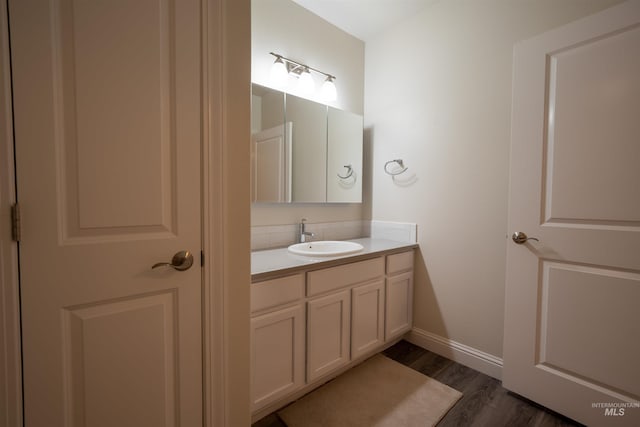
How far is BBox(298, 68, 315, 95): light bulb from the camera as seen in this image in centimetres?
207

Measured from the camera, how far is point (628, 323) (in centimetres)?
127

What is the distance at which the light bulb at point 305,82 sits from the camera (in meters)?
2.07

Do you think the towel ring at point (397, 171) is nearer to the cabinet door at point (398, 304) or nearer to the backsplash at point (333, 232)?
the backsplash at point (333, 232)

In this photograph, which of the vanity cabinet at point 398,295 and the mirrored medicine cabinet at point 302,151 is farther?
the vanity cabinet at point 398,295

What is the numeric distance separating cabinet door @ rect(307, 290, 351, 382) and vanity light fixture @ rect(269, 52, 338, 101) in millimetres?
1514

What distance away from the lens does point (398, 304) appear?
209 cm

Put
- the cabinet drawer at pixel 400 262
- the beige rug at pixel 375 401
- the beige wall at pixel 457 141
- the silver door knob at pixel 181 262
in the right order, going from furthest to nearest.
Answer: the cabinet drawer at pixel 400 262 → the beige wall at pixel 457 141 → the beige rug at pixel 375 401 → the silver door knob at pixel 181 262

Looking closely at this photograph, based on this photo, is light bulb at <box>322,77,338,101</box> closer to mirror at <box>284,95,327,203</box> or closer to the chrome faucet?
mirror at <box>284,95,327,203</box>

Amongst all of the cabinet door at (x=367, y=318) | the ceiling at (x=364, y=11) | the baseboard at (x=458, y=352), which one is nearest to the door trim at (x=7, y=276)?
the cabinet door at (x=367, y=318)

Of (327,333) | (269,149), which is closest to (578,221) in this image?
(327,333)

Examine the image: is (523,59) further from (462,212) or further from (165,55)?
(165,55)

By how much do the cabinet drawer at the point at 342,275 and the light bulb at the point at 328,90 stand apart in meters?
1.34

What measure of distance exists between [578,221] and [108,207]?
203cm

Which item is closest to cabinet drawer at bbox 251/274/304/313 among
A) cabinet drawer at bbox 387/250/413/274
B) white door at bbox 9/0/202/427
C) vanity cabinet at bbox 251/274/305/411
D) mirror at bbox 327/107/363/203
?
vanity cabinet at bbox 251/274/305/411
